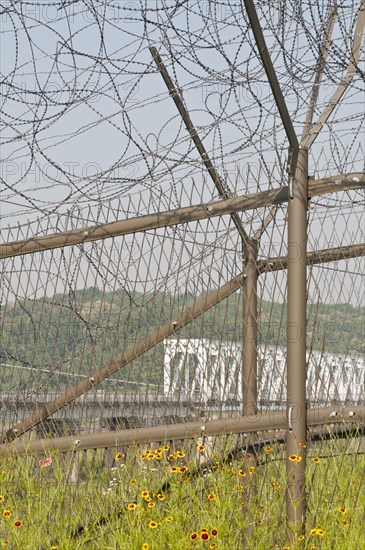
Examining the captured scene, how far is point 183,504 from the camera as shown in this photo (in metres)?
5.16

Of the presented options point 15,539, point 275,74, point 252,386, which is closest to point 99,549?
point 15,539

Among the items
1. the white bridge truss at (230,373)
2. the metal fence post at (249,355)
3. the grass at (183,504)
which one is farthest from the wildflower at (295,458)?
the metal fence post at (249,355)

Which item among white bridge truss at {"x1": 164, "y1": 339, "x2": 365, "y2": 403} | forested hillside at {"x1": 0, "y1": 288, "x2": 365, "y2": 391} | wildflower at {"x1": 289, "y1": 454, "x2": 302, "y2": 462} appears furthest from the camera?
forested hillside at {"x1": 0, "y1": 288, "x2": 365, "y2": 391}

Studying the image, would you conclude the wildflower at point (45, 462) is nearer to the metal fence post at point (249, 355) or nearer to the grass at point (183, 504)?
the grass at point (183, 504)

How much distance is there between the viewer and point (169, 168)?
538cm

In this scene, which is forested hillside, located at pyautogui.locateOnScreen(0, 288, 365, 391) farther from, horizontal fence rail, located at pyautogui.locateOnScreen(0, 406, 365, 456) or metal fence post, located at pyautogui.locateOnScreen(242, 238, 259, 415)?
horizontal fence rail, located at pyautogui.locateOnScreen(0, 406, 365, 456)

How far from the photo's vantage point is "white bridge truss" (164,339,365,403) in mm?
5188

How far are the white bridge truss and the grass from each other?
26 centimetres

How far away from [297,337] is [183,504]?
38.8 inches

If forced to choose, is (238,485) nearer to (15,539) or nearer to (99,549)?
(99,549)

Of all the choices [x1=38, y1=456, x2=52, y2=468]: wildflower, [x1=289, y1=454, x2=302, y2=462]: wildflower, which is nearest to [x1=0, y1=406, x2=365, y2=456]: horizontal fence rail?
[x1=38, y1=456, x2=52, y2=468]: wildflower

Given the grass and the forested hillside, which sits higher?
the forested hillside

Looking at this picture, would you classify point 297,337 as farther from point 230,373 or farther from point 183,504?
point 183,504

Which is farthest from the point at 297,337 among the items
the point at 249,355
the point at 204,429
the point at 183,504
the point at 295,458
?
the point at 183,504
